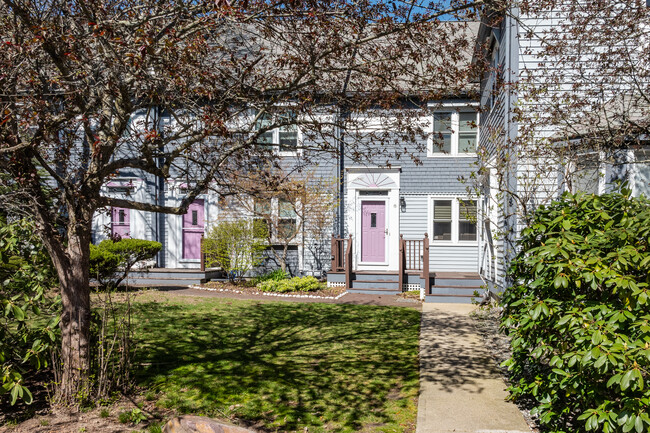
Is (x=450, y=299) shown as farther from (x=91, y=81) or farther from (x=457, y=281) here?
(x=91, y=81)

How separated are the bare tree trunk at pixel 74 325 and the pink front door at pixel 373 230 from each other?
10.6m

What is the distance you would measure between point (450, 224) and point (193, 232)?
8032 millimetres

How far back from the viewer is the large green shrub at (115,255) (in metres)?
11.7

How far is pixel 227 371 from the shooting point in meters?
6.06

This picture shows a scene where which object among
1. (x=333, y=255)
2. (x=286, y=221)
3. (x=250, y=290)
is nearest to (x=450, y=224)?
(x=333, y=255)

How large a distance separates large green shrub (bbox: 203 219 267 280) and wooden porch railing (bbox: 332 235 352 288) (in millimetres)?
2090

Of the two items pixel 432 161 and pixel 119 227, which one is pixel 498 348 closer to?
pixel 432 161

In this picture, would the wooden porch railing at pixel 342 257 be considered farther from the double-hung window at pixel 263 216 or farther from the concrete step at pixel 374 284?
the double-hung window at pixel 263 216

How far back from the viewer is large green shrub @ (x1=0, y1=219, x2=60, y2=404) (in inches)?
162

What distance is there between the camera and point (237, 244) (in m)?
14.2

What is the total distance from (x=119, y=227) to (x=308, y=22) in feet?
42.2

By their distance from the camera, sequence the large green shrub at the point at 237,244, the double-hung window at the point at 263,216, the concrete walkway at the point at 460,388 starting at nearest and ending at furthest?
the concrete walkway at the point at 460,388 → the large green shrub at the point at 237,244 → the double-hung window at the point at 263,216

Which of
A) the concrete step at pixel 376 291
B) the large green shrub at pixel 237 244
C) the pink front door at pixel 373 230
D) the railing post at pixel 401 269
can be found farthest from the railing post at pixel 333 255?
the large green shrub at pixel 237 244

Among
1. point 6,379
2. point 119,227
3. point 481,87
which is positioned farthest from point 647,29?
point 119,227
